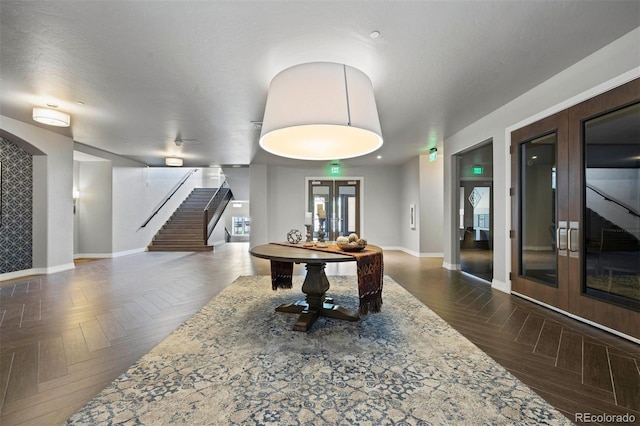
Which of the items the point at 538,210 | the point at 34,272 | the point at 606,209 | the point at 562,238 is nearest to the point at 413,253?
the point at 538,210

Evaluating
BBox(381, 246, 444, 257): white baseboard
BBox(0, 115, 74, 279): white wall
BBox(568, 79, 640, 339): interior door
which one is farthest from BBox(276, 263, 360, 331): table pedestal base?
BBox(0, 115, 74, 279): white wall

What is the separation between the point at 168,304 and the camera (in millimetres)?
3545

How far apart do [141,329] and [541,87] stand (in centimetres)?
520

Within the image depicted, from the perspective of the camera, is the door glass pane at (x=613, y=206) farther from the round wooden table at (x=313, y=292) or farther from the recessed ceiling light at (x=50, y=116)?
the recessed ceiling light at (x=50, y=116)

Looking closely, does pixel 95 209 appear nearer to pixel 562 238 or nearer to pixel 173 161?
pixel 173 161

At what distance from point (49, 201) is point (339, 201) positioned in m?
7.05

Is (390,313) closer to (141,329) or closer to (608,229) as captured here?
(608,229)

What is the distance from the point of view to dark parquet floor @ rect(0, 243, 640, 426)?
5.73 ft


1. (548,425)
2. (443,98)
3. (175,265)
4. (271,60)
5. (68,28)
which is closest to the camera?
(548,425)

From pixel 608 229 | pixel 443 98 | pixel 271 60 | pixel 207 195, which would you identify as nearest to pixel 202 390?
pixel 271 60

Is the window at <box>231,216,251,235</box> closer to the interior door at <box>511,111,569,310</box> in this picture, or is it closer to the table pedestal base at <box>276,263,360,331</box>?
the table pedestal base at <box>276,263,360,331</box>

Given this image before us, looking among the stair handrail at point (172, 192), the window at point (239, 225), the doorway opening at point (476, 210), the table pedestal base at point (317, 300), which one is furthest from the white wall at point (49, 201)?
the window at point (239, 225)

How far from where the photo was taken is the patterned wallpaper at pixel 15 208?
5.06m

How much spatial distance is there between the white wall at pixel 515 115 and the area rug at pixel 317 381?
2250 millimetres
